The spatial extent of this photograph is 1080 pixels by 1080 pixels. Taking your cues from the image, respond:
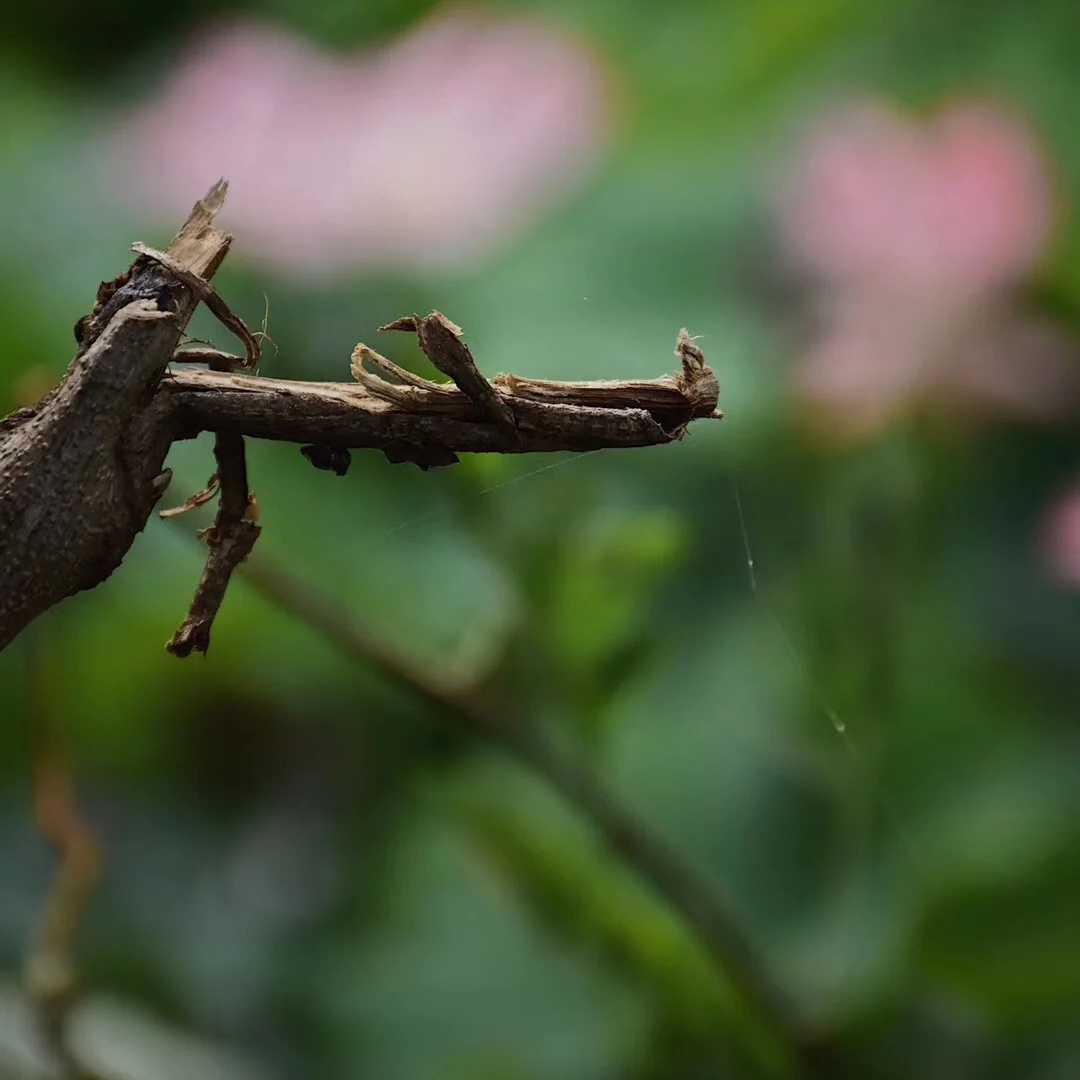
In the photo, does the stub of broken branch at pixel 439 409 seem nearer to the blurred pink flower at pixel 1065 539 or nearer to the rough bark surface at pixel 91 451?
the rough bark surface at pixel 91 451

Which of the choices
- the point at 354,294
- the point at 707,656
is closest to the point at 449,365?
the point at 354,294

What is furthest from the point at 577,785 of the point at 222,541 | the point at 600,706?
the point at 222,541

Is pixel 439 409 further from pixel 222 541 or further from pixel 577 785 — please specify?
pixel 577 785

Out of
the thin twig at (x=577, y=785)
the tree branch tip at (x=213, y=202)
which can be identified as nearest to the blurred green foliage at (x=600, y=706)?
the thin twig at (x=577, y=785)

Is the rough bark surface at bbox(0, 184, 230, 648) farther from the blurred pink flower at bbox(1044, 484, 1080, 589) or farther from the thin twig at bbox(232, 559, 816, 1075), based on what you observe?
the blurred pink flower at bbox(1044, 484, 1080, 589)

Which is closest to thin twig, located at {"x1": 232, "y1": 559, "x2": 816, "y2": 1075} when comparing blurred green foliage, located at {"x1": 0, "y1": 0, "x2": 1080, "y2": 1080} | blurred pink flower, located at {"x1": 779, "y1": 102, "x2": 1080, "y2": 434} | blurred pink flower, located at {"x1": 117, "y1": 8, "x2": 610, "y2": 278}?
blurred green foliage, located at {"x1": 0, "y1": 0, "x2": 1080, "y2": 1080}
